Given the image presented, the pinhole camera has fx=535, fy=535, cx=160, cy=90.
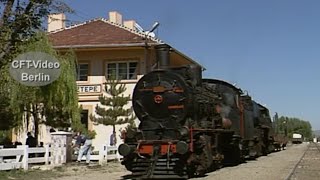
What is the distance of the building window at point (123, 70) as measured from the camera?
34906 millimetres

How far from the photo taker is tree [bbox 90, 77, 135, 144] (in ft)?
102

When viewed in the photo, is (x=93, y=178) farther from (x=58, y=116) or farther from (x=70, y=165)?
(x=58, y=116)

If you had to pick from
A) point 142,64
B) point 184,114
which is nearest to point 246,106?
point 142,64

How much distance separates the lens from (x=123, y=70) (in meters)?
35.3

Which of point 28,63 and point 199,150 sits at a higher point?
point 28,63

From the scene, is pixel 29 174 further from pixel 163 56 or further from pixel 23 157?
pixel 163 56

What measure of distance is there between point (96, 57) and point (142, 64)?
3.32 metres

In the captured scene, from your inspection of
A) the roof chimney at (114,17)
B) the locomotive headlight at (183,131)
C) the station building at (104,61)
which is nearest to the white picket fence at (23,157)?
the locomotive headlight at (183,131)

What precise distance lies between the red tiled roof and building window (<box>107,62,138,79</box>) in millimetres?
1619

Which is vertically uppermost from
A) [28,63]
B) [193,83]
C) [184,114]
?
[28,63]

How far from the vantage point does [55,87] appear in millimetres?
22984

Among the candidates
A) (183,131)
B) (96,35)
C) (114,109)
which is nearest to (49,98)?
(183,131)

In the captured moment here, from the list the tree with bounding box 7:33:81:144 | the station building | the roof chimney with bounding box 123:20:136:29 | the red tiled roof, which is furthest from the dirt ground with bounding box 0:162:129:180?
the roof chimney with bounding box 123:20:136:29

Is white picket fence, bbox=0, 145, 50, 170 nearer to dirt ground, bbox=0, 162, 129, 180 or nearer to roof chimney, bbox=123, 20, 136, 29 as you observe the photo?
dirt ground, bbox=0, 162, 129, 180
